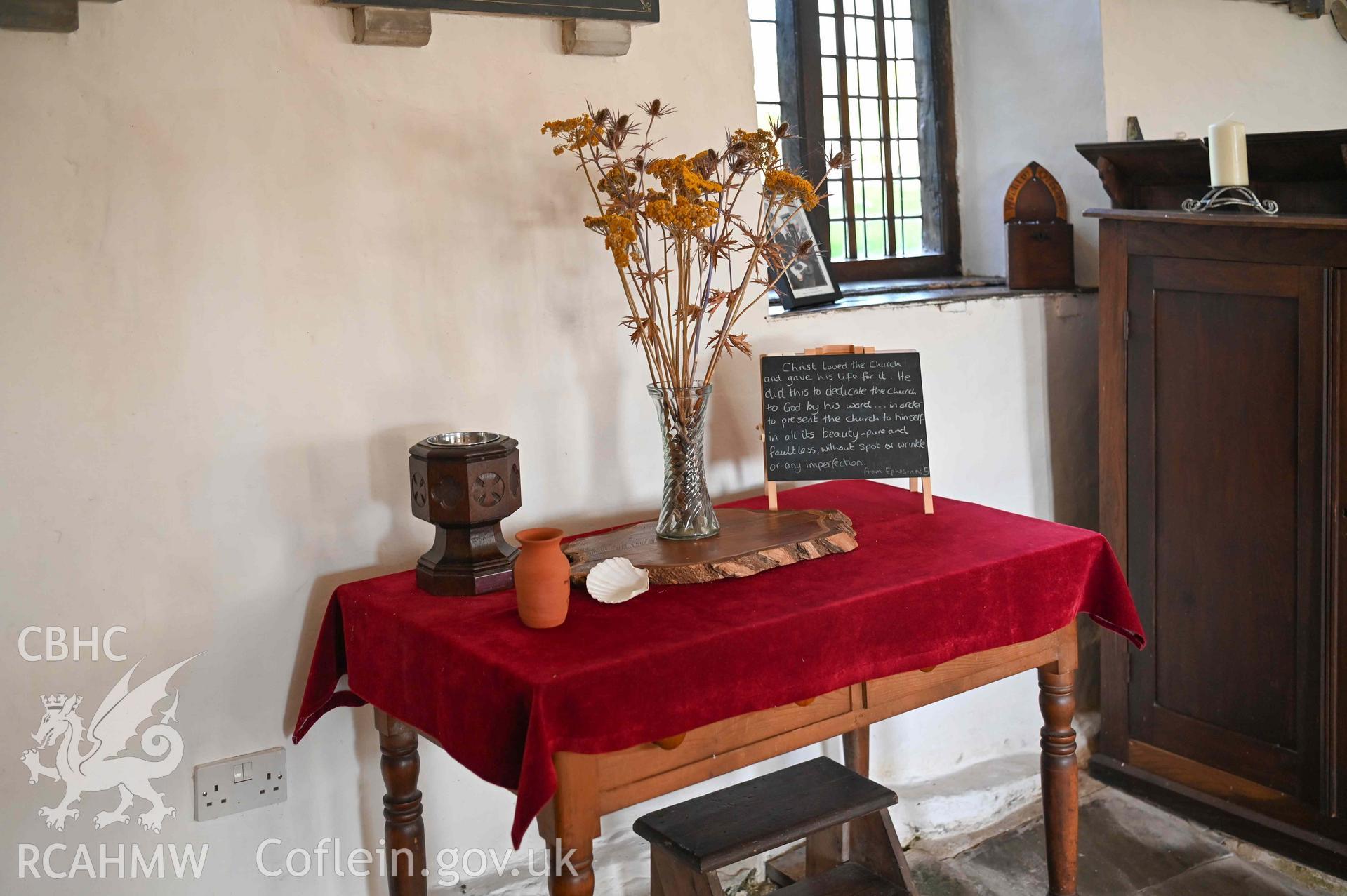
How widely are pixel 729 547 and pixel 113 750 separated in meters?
1.06

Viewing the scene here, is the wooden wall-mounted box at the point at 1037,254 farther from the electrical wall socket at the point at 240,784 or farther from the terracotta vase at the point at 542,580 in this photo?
the electrical wall socket at the point at 240,784

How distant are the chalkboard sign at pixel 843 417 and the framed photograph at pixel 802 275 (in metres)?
0.45

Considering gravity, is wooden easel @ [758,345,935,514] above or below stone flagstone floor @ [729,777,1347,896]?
above

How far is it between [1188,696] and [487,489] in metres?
1.79

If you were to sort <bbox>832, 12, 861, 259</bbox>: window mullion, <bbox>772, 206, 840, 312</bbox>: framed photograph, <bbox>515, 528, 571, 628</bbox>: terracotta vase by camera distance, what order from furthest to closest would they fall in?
1. <bbox>832, 12, 861, 259</bbox>: window mullion
2. <bbox>772, 206, 840, 312</bbox>: framed photograph
3. <bbox>515, 528, 571, 628</bbox>: terracotta vase

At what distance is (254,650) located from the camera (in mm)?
1986

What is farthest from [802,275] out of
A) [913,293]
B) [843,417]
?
[843,417]

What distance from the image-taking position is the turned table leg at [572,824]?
1.52 meters

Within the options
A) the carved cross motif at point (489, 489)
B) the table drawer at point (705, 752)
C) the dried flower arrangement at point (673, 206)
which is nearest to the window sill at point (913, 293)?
the dried flower arrangement at point (673, 206)

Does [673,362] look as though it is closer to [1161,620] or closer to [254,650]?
[254,650]

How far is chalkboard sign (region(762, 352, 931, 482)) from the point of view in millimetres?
2182

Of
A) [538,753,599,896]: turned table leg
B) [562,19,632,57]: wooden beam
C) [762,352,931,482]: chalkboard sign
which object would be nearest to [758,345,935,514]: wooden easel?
[762,352,931,482]: chalkboard sign

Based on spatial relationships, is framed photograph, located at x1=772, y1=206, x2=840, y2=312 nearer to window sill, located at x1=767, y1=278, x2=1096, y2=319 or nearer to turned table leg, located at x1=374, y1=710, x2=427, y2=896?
window sill, located at x1=767, y1=278, x2=1096, y2=319

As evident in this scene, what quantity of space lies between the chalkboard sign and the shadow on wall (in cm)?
91
